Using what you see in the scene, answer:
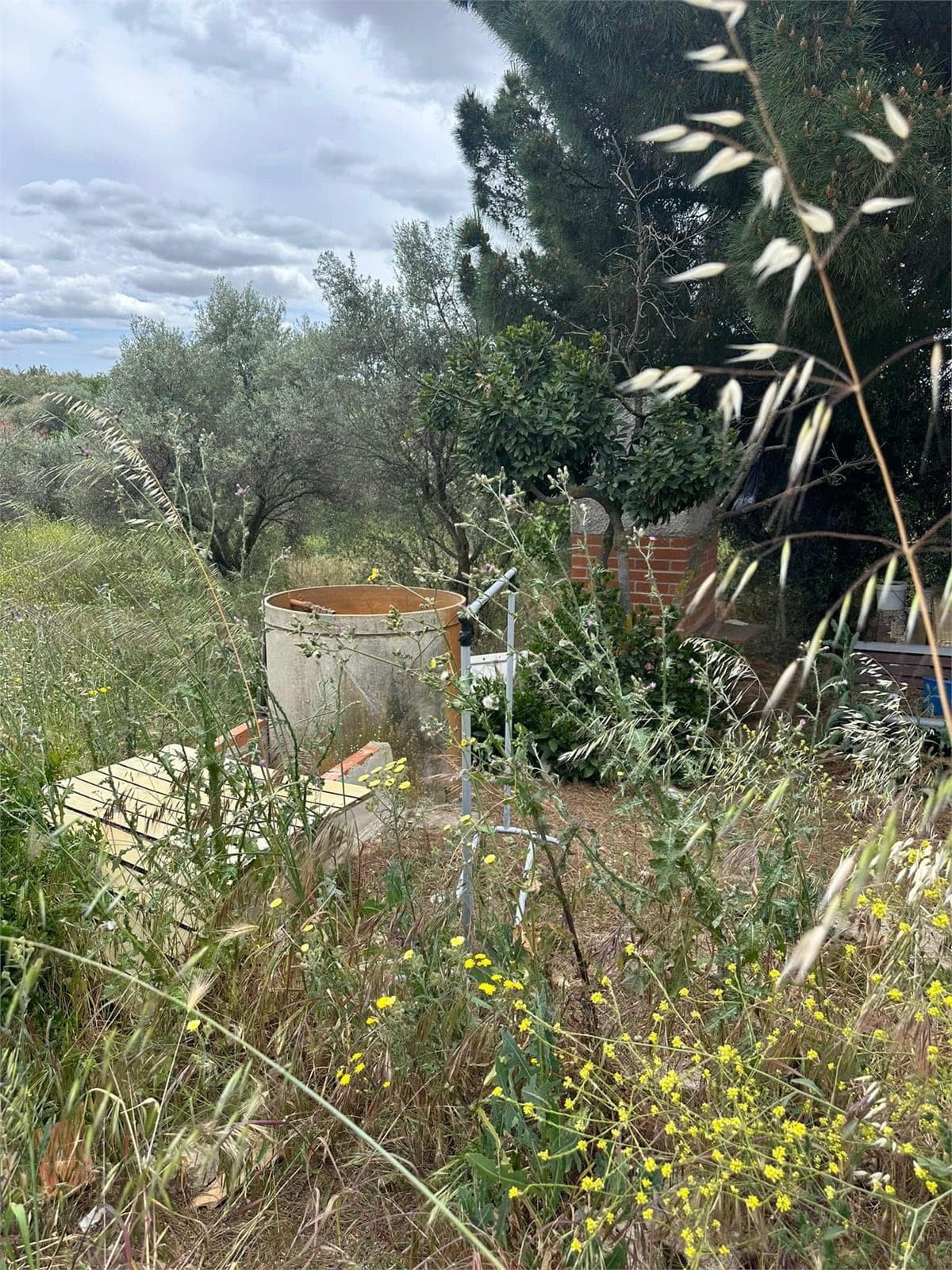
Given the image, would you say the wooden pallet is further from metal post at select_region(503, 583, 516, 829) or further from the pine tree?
the pine tree

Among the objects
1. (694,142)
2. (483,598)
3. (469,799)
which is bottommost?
(469,799)

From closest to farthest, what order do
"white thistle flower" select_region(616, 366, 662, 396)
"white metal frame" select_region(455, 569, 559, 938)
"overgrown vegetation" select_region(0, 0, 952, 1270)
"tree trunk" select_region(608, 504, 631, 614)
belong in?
1. "white thistle flower" select_region(616, 366, 662, 396)
2. "overgrown vegetation" select_region(0, 0, 952, 1270)
3. "white metal frame" select_region(455, 569, 559, 938)
4. "tree trunk" select_region(608, 504, 631, 614)

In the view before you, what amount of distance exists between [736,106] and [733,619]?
4.60 metres

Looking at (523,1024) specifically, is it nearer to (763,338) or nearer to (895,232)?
(895,232)

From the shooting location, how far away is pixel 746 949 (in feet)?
5.50

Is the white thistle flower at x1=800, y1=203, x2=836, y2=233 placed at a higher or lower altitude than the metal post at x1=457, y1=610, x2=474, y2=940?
higher

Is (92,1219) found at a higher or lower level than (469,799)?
lower

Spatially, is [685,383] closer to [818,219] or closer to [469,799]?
[818,219]

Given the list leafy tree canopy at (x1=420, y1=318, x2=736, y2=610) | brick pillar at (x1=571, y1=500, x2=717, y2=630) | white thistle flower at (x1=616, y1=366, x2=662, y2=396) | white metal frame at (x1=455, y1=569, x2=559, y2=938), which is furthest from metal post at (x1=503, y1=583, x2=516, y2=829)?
brick pillar at (x1=571, y1=500, x2=717, y2=630)

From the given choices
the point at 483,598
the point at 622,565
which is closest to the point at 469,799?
the point at 483,598

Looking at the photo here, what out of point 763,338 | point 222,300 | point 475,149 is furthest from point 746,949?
point 222,300

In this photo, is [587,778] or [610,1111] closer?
[610,1111]

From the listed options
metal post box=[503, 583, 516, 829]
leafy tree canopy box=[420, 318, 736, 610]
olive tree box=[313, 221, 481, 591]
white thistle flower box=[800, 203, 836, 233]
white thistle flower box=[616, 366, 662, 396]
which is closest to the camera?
white thistle flower box=[800, 203, 836, 233]

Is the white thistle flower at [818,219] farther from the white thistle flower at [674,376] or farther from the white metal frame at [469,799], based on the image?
the white metal frame at [469,799]
